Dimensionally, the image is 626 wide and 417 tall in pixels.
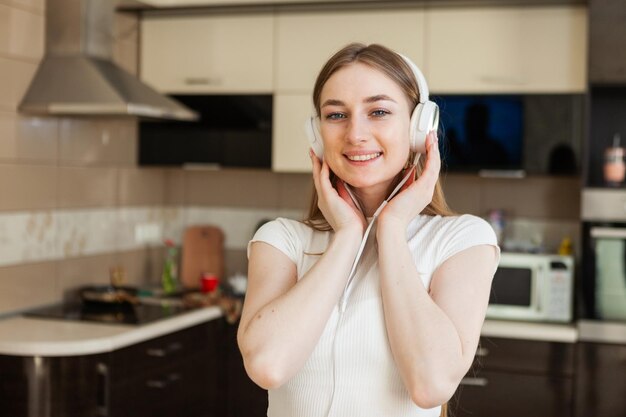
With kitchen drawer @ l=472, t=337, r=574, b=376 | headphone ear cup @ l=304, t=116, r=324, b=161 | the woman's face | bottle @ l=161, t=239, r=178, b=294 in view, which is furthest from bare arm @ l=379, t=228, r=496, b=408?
bottle @ l=161, t=239, r=178, b=294

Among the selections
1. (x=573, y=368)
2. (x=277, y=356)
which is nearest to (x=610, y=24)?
(x=573, y=368)

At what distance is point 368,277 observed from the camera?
1442 millimetres

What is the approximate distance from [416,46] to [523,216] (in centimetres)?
100

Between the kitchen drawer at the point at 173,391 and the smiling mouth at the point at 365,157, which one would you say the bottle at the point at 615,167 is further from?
the smiling mouth at the point at 365,157

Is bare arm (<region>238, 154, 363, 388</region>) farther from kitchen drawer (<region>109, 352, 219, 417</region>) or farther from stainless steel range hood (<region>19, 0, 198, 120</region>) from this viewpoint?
stainless steel range hood (<region>19, 0, 198, 120</region>)

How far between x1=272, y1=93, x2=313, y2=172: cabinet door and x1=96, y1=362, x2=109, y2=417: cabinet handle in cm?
142

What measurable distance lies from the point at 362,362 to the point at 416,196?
1.00ft

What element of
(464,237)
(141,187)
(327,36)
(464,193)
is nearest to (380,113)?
(464,237)

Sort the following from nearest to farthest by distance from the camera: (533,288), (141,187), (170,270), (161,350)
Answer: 1. (161,350)
2. (533,288)
3. (170,270)
4. (141,187)

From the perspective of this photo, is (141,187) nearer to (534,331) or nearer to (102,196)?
(102,196)

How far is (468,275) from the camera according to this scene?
4.56 feet

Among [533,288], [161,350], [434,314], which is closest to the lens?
[434,314]

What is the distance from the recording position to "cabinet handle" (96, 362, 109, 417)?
302 centimetres

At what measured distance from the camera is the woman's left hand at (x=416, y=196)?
56.9 inches
